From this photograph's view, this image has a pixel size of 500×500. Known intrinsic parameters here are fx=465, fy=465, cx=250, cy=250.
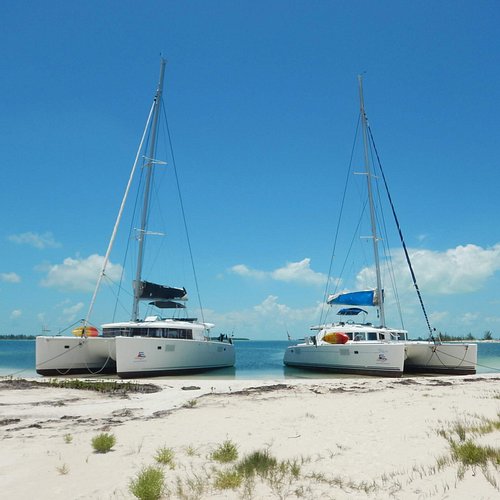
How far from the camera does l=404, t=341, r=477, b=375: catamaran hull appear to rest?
25828mm

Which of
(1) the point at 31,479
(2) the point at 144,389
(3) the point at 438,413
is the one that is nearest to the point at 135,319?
(2) the point at 144,389

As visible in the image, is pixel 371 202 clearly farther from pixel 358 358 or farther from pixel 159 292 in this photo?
pixel 159 292

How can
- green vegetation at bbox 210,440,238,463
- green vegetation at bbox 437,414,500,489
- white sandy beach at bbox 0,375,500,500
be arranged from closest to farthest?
white sandy beach at bbox 0,375,500,500 < green vegetation at bbox 437,414,500,489 < green vegetation at bbox 210,440,238,463

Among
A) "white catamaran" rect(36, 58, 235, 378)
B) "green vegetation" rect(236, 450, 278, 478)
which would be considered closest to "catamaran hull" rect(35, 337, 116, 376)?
"white catamaran" rect(36, 58, 235, 378)

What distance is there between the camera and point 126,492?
5.73 metres

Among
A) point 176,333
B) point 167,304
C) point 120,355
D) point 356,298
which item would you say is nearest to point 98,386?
point 120,355

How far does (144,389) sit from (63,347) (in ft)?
30.4

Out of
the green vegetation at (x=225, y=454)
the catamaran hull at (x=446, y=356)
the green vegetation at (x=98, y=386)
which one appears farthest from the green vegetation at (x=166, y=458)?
the catamaran hull at (x=446, y=356)

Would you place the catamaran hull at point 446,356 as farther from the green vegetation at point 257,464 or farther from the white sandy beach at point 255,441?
the green vegetation at point 257,464

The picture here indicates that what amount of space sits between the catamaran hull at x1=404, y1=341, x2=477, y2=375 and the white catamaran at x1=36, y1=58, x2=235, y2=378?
1235 centimetres

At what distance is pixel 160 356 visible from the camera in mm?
24312

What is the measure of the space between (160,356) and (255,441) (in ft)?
54.6

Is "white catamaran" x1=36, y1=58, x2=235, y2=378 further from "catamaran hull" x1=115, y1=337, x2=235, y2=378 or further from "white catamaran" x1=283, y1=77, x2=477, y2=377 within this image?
"white catamaran" x1=283, y1=77, x2=477, y2=377

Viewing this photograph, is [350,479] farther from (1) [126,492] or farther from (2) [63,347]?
(2) [63,347]
